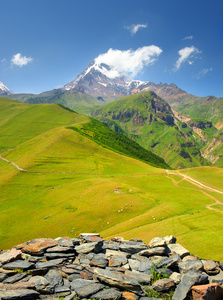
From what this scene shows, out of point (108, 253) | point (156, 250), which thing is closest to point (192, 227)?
point (156, 250)

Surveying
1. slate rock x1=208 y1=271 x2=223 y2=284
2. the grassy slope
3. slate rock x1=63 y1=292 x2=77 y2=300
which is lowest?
the grassy slope

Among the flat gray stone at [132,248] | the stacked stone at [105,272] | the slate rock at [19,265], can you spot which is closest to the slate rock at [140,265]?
the stacked stone at [105,272]

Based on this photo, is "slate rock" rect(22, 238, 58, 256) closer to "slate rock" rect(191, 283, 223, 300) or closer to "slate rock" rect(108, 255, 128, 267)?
"slate rock" rect(108, 255, 128, 267)

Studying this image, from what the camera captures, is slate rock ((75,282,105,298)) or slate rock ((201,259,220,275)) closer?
slate rock ((75,282,105,298))

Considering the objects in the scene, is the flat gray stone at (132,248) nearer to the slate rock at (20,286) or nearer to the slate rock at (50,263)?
the slate rock at (50,263)

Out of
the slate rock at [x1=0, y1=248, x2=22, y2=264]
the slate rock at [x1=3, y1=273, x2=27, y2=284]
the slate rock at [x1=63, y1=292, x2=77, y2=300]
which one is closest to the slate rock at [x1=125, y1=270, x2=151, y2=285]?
the slate rock at [x1=63, y1=292, x2=77, y2=300]

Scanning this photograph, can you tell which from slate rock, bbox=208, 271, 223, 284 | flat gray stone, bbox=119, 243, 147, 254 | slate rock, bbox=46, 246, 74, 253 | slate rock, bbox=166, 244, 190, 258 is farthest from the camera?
flat gray stone, bbox=119, 243, 147, 254
